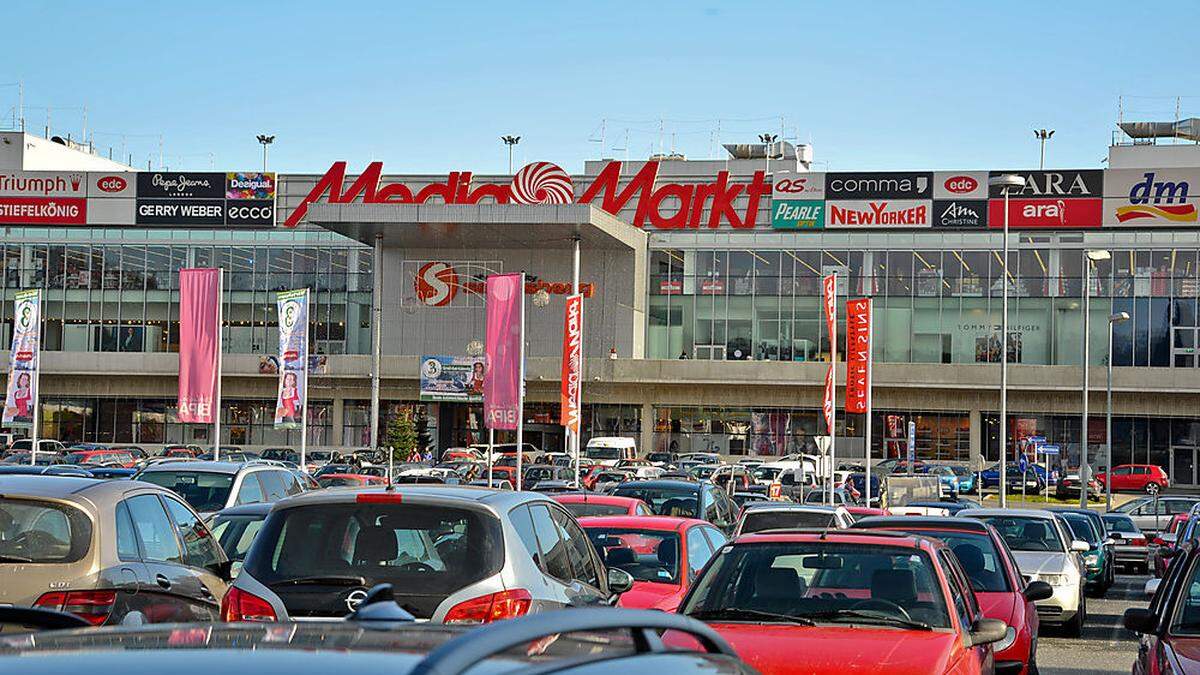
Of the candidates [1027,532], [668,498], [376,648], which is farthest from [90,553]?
[668,498]

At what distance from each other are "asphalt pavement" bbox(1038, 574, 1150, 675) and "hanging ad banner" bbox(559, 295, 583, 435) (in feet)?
74.2

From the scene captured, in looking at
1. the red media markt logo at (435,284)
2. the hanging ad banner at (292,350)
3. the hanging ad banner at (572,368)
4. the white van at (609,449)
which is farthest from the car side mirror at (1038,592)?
the red media markt logo at (435,284)

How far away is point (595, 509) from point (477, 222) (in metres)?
52.7

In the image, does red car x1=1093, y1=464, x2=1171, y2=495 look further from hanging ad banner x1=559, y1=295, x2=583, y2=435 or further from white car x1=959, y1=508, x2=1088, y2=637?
white car x1=959, y1=508, x2=1088, y2=637

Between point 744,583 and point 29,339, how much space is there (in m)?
36.2

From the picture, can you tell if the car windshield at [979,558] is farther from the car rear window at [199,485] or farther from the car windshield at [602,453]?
the car windshield at [602,453]

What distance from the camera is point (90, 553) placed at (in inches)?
388

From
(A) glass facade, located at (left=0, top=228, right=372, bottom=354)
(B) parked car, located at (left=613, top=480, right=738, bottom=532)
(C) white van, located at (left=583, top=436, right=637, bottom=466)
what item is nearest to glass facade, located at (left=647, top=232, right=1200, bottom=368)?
(C) white van, located at (left=583, top=436, right=637, bottom=466)

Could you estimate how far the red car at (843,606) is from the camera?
29.1 feet

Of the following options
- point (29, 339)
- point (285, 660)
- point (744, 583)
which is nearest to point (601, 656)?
point (285, 660)

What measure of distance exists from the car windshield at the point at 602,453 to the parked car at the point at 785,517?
44768 mm

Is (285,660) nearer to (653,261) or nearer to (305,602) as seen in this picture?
(305,602)

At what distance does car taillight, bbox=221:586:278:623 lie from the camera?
8.79 meters

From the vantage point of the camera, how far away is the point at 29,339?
4253 cm
